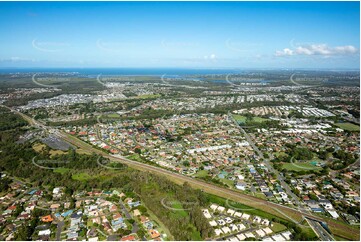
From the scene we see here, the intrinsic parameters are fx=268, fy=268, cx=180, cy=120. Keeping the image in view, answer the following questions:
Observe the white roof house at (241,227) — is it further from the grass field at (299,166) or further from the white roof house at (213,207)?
the grass field at (299,166)

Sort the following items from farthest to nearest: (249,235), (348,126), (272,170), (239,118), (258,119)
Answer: (239,118), (258,119), (348,126), (272,170), (249,235)

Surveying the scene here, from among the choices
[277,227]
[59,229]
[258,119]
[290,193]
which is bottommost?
[59,229]

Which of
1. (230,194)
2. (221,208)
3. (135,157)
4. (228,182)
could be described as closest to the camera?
(221,208)

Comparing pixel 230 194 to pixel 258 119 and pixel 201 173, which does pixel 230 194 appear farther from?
pixel 258 119

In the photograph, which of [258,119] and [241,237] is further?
[258,119]

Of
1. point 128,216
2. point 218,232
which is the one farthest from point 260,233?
point 128,216

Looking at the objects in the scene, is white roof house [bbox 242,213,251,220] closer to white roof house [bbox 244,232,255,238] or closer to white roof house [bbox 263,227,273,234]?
white roof house [bbox 263,227,273,234]

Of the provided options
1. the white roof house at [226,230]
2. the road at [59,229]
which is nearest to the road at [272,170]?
the white roof house at [226,230]

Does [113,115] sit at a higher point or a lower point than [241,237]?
higher

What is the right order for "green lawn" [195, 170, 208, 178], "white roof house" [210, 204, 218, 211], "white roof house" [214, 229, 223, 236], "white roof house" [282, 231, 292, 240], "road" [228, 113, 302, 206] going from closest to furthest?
"white roof house" [282, 231, 292, 240]
"white roof house" [214, 229, 223, 236]
"white roof house" [210, 204, 218, 211]
"road" [228, 113, 302, 206]
"green lawn" [195, 170, 208, 178]

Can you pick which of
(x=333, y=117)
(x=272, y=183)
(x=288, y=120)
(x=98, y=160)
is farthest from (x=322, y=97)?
(x=98, y=160)

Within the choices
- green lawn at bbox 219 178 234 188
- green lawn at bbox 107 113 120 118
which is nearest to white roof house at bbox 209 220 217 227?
green lawn at bbox 219 178 234 188

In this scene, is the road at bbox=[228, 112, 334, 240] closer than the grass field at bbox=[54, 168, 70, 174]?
Yes
